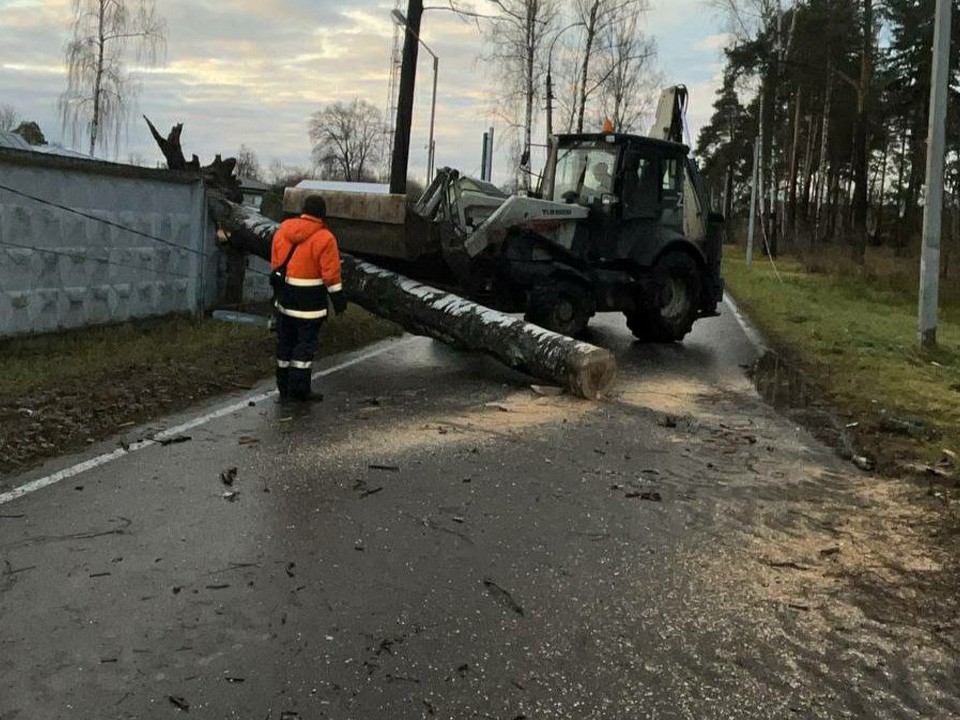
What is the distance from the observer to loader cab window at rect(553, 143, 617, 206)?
43.3 feet

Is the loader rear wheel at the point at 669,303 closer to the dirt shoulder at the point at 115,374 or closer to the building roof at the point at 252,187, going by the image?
the dirt shoulder at the point at 115,374

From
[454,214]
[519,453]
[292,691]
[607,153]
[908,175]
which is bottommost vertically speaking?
[292,691]

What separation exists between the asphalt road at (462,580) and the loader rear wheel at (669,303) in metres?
6.19

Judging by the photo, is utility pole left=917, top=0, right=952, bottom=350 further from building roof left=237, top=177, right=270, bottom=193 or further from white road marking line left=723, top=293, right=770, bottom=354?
building roof left=237, top=177, right=270, bottom=193

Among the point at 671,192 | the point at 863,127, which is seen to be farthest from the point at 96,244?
the point at 863,127

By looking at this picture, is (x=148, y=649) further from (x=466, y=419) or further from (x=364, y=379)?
(x=364, y=379)

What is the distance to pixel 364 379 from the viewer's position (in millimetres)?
10023

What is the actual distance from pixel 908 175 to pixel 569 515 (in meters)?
69.6

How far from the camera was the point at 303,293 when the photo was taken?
341 inches

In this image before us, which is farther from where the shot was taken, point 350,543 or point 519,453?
point 519,453

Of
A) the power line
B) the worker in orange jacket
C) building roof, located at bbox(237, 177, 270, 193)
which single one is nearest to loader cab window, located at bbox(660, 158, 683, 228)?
the worker in orange jacket

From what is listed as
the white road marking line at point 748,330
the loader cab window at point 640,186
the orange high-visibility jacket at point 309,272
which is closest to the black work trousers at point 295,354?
the orange high-visibility jacket at point 309,272

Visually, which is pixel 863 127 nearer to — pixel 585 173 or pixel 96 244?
pixel 585 173

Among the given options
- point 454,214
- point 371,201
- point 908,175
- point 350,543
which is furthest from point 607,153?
point 908,175
